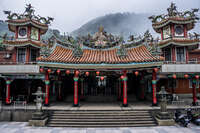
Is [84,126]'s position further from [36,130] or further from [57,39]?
[57,39]

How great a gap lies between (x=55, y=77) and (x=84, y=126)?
7987 millimetres

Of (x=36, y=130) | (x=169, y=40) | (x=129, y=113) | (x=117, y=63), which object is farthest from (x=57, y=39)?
(x=169, y=40)

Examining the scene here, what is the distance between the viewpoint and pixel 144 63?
36.9 ft

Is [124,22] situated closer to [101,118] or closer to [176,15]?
[176,15]

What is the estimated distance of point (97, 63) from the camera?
1150 cm

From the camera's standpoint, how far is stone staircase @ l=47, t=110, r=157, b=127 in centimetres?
974

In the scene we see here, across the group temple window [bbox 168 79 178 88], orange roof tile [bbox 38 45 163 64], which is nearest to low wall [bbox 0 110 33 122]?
orange roof tile [bbox 38 45 163 64]

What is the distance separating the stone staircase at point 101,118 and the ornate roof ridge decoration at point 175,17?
13.5 meters

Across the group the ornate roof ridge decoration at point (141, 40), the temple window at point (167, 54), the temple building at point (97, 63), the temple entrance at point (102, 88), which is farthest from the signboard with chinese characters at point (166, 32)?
the temple entrance at point (102, 88)

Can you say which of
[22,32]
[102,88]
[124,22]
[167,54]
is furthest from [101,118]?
[124,22]

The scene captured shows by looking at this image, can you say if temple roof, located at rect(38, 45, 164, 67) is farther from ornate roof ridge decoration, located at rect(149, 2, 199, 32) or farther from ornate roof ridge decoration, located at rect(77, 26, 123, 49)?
ornate roof ridge decoration, located at rect(149, 2, 199, 32)

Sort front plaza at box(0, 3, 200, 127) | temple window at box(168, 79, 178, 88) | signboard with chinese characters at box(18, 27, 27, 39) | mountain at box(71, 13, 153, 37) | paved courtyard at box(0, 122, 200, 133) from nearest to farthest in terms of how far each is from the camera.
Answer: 1. paved courtyard at box(0, 122, 200, 133)
2. front plaza at box(0, 3, 200, 127)
3. signboard with chinese characters at box(18, 27, 27, 39)
4. temple window at box(168, 79, 178, 88)
5. mountain at box(71, 13, 153, 37)

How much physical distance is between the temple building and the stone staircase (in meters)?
1.73

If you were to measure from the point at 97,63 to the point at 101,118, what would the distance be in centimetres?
449
